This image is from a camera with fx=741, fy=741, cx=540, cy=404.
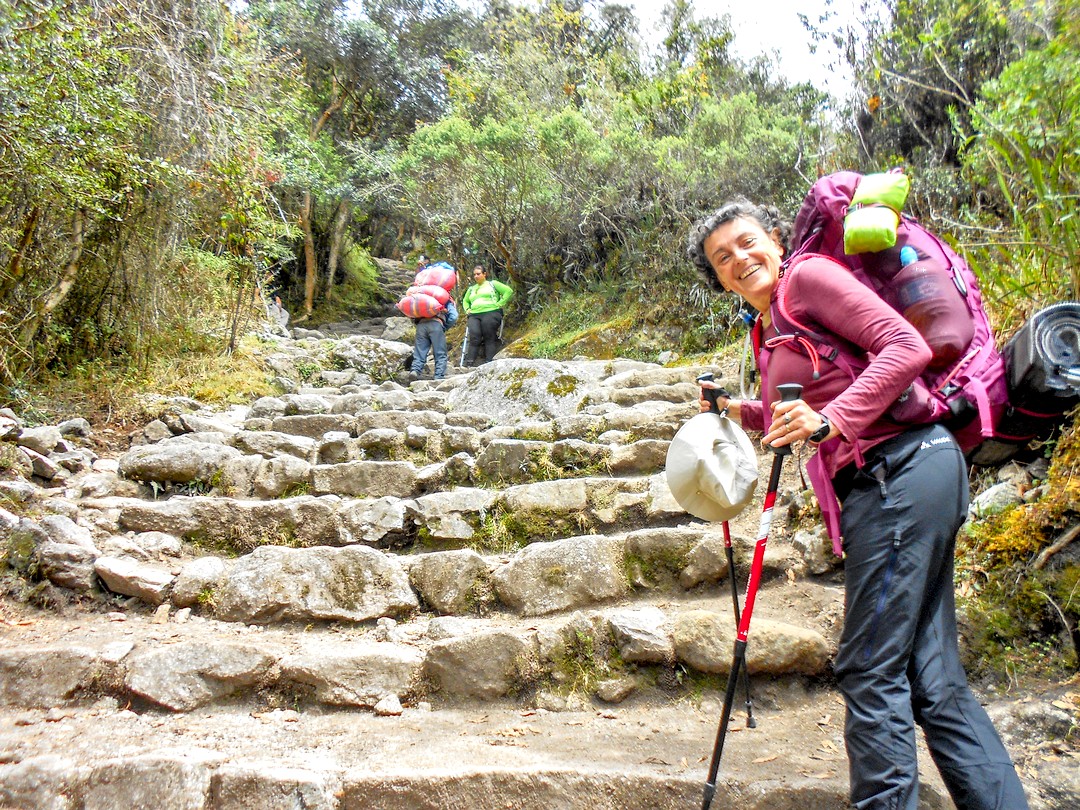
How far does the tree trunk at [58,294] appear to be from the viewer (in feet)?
18.9

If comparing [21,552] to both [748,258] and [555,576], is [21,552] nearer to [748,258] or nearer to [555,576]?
[555,576]

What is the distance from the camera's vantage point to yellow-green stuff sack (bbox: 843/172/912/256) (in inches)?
72.5

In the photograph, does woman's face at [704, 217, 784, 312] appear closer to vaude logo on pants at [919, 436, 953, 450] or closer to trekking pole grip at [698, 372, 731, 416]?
trekking pole grip at [698, 372, 731, 416]

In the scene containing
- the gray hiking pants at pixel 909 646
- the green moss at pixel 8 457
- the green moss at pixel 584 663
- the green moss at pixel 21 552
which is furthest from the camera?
the green moss at pixel 8 457

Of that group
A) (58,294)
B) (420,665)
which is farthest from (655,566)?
(58,294)

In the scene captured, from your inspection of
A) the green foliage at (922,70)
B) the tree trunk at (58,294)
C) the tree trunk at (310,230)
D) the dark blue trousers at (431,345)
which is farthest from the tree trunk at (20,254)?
the tree trunk at (310,230)

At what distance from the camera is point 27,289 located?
5809 millimetres

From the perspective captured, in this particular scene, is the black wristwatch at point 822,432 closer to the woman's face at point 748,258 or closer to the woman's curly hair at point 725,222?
the woman's face at point 748,258

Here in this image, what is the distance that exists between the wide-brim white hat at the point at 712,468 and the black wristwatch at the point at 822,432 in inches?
17.1

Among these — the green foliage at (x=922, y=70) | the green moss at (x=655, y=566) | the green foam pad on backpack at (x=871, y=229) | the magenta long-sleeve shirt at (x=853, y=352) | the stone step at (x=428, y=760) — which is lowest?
the stone step at (x=428, y=760)

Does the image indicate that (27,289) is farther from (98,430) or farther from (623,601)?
(623,601)

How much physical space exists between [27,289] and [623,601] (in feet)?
17.4

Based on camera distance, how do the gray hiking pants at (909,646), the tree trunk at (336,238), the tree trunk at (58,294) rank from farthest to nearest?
the tree trunk at (336,238) < the tree trunk at (58,294) < the gray hiking pants at (909,646)

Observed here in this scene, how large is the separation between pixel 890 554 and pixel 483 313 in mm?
9421
